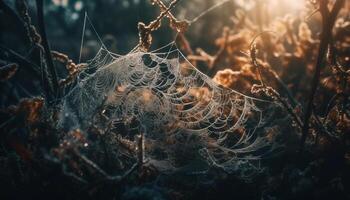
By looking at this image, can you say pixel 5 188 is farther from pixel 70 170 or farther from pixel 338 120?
pixel 338 120

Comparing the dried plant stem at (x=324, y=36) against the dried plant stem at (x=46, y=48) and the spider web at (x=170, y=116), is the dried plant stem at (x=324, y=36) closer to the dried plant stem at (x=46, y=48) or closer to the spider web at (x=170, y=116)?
the spider web at (x=170, y=116)

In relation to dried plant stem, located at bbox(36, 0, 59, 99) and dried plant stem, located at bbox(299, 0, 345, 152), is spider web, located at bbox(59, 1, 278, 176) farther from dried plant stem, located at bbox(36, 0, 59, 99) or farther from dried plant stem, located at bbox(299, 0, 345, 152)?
dried plant stem, located at bbox(299, 0, 345, 152)

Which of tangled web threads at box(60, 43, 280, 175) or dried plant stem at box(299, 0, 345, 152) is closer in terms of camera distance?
dried plant stem at box(299, 0, 345, 152)

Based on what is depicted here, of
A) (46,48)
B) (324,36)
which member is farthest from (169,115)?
(324,36)

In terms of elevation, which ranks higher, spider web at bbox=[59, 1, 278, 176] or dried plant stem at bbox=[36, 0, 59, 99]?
dried plant stem at bbox=[36, 0, 59, 99]

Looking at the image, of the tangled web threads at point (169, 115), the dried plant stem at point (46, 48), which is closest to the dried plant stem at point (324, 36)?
the tangled web threads at point (169, 115)

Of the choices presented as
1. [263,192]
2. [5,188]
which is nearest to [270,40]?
[263,192]

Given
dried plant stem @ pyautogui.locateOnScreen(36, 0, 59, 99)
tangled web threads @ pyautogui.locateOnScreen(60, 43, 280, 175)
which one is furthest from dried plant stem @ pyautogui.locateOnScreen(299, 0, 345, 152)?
dried plant stem @ pyautogui.locateOnScreen(36, 0, 59, 99)

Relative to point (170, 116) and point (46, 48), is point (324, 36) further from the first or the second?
point (46, 48)
